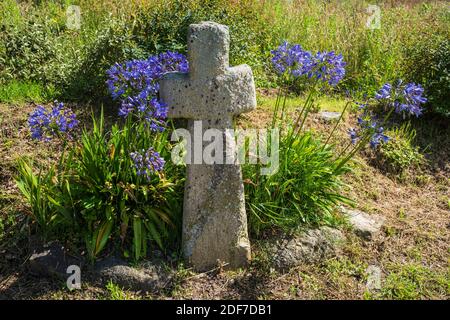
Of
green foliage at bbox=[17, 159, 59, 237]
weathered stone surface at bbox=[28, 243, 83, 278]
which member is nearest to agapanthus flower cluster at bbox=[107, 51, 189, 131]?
green foliage at bbox=[17, 159, 59, 237]

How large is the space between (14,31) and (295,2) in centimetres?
511

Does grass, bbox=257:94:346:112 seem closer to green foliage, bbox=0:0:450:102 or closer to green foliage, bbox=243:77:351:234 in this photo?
green foliage, bbox=0:0:450:102

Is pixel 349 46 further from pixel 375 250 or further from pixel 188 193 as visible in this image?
pixel 188 193

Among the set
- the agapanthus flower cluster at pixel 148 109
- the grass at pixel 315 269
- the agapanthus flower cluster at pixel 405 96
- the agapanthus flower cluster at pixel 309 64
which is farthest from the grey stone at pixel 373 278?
the agapanthus flower cluster at pixel 148 109

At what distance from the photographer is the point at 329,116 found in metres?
6.16

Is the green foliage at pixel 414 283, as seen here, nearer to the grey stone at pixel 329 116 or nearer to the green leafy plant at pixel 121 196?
the green leafy plant at pixel 121 196

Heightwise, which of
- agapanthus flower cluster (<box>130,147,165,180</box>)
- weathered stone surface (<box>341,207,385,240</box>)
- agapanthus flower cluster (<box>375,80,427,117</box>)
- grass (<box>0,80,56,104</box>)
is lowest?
weathered stone surface (<box>341,207,385,240</box>)

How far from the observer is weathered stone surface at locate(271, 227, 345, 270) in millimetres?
4395

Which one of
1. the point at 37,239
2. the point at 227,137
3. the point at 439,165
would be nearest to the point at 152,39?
the point at 227,137

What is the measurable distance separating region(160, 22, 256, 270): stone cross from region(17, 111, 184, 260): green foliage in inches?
8.7

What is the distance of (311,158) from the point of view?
4602mm

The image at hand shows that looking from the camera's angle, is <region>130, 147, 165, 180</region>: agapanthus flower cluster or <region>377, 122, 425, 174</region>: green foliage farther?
<region>377, 122, 425, 174</region>: green foliage

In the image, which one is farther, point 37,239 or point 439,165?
point 439,165

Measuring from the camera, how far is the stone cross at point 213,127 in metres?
3.83
